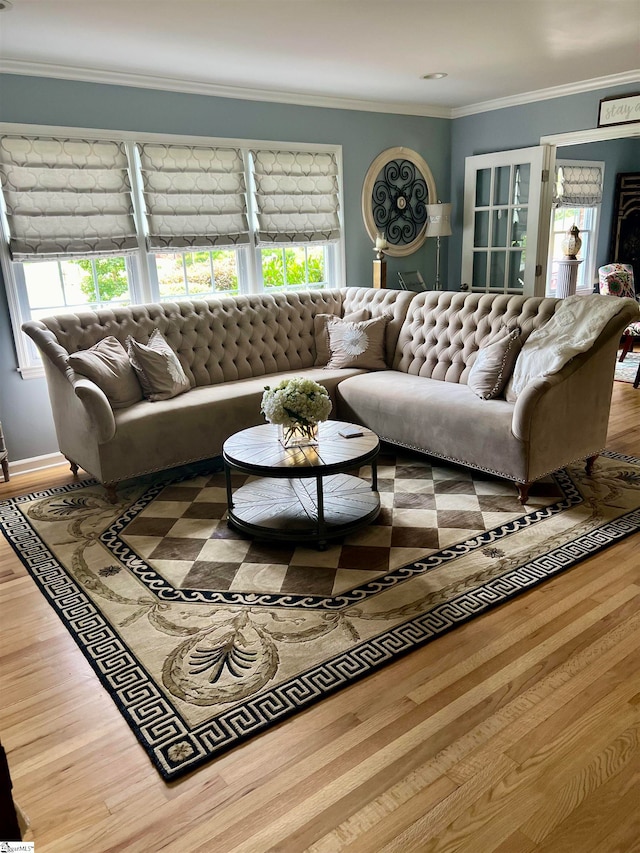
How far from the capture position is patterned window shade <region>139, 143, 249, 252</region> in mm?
4492

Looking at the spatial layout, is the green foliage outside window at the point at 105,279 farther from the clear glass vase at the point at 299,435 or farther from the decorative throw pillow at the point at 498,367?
the decorative throw pillow at the point at 498,367

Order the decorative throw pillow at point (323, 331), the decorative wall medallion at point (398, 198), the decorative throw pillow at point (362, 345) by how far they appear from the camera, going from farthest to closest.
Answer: the decorative wall medallion at point (398, 198)
the decorative throw pillow at point (323, 331)
the decorative throw pillow at point (362, 345)

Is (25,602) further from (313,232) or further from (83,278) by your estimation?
(313,232)

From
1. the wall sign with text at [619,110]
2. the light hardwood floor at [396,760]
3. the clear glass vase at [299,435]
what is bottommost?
the light hardwood floor at [396,760]

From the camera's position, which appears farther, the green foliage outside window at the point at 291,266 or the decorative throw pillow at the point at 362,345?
the green foliage outside window at the point at 291,266

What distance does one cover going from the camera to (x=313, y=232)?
5.44 meters

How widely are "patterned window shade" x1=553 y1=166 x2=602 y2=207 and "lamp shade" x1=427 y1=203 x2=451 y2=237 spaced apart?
2.54m

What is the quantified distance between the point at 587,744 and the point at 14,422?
3799 mm

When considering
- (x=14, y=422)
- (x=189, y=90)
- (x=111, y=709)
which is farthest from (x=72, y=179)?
(x=111, y=709)

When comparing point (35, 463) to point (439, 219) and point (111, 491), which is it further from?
point (439, 219)

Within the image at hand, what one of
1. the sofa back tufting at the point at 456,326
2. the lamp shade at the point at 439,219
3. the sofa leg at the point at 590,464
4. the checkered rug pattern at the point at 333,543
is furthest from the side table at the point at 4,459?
the lamp shade at the point at 439,219

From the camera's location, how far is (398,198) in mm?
5988

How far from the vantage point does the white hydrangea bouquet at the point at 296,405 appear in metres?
Answer: 2.94

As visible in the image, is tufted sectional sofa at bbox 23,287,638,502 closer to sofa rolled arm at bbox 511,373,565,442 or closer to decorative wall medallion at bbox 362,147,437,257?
sofa rolled arm at bbox 511,373,565,442
